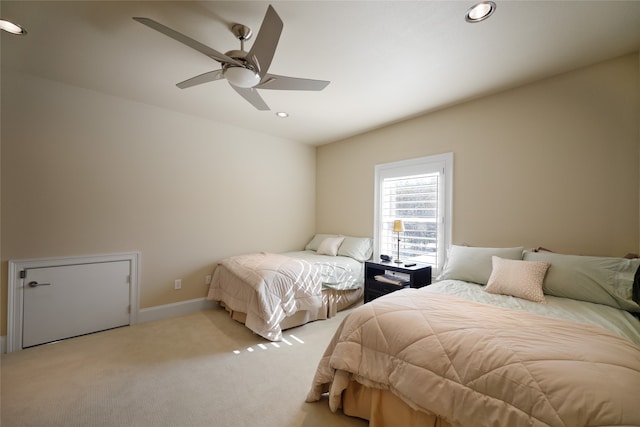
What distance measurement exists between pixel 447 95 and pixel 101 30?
3.13 m

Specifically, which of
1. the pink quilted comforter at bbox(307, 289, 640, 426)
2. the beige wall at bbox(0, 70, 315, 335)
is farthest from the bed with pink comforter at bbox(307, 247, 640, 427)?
the beige wall at bbox(0, 70, 315, 335)

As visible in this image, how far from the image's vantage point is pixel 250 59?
5.70 ft

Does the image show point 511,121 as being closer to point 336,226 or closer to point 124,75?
point 336,226

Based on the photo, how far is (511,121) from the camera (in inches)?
104

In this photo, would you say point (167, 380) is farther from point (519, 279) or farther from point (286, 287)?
point (519, 279)

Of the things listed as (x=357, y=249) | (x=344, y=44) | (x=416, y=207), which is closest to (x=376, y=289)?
(x=357, y=249)

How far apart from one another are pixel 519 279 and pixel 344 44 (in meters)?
2.30

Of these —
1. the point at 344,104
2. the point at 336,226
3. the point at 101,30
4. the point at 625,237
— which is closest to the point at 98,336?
the point at 101,30

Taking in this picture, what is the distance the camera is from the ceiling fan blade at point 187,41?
138 centimetres

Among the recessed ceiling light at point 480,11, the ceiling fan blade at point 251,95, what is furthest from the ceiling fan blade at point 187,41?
the recessed ceiling light at point 480,11

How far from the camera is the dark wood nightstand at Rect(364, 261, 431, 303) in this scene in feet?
9.68

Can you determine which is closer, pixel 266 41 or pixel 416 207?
pixel 266 41

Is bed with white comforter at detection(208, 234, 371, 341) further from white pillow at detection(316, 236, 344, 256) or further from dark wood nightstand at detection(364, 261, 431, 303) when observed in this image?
dark wood nightstand at detection(364, 261, 431, 303)

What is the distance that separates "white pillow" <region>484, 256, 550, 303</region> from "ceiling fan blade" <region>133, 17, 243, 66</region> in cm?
257
